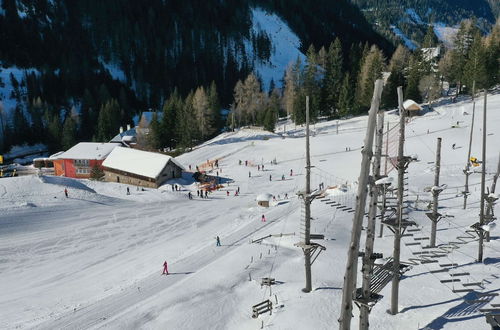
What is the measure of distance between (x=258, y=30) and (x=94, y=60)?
219 feet

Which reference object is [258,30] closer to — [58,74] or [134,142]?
[58,74]

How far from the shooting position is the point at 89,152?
62.9 meters

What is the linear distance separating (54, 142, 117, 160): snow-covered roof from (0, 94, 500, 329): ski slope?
Answer: 1495 cm

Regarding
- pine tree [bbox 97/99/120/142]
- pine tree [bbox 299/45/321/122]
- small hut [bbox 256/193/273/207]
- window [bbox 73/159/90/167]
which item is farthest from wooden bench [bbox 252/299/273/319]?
pine tree [bbox 97/99/120/142]

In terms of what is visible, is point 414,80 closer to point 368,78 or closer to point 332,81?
point 368,78

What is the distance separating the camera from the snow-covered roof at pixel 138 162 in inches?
2020

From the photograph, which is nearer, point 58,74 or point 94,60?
point 58,74

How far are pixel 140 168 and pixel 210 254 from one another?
88.6 ft

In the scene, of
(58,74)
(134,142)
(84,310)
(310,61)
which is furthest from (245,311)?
(58,74)

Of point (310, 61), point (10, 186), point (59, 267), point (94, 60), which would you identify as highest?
point (94, 60)

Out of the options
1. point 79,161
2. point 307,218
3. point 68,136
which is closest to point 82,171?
point 79,161

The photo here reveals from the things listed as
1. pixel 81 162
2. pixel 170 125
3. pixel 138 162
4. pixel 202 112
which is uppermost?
pixel 202 112

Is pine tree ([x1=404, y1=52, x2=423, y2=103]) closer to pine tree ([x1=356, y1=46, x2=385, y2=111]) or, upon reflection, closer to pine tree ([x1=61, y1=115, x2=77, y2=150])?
pine tree ([x1=356, y1=46, x2=385, y2=111])

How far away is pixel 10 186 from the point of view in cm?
4300
